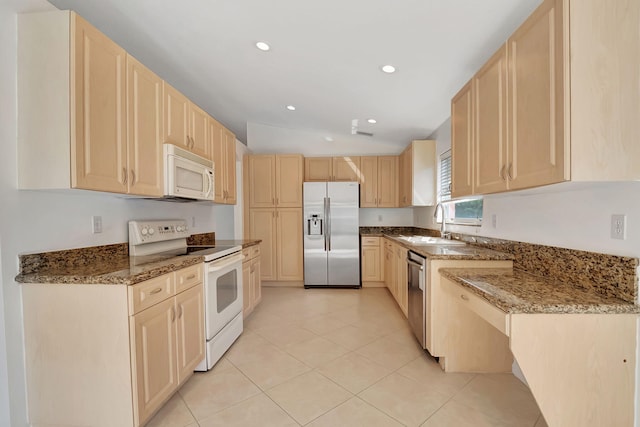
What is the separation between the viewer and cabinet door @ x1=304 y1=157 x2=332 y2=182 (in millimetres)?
4645

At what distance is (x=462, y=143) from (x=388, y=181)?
2525 millimetres

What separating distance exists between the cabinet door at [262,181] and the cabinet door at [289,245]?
13.4 inches

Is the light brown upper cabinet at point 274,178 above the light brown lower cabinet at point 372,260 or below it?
above

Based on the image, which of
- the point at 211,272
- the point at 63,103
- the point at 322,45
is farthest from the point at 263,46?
the point at 211,272

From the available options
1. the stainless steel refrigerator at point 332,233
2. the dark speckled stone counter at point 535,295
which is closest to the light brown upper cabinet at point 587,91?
the dark speckled stone counter at point 535,295

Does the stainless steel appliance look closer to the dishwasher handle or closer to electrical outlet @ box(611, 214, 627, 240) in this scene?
the dishwasher handle

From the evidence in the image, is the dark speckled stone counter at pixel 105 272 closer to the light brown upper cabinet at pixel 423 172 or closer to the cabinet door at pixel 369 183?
the light brown upper cabinet at pixel 423 172

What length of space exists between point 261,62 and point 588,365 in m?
3.14

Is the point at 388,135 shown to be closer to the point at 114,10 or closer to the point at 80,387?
the point at 114,10

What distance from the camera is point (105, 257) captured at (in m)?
1.86

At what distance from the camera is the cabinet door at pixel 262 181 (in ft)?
14.5

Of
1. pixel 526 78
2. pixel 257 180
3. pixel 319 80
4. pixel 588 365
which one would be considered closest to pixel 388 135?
pixel 319 80

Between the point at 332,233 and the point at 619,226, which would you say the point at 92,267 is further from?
the point at 332,233

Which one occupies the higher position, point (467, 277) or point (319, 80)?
point (319, 80)
